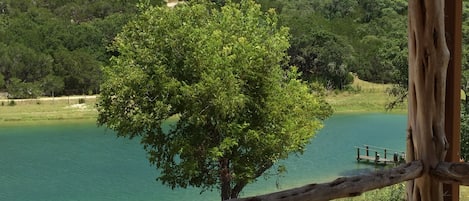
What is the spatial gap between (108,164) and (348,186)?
11.5m

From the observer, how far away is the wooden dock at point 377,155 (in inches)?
510

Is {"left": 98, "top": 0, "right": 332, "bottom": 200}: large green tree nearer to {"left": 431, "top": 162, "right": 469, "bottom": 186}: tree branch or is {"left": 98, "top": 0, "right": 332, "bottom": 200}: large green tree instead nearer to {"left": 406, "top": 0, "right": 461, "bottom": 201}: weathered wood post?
{"left": 406, "top": 0, "right": 461, "bottom": 201}: weathered wood post

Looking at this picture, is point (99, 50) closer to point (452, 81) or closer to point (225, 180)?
point (225, 180)

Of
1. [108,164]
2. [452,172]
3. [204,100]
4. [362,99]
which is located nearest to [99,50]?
[362,99]

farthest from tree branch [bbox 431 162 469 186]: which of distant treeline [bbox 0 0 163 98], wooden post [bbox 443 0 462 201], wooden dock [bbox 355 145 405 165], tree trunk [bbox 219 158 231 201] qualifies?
distant treeline [bbox 0 0 163 98]

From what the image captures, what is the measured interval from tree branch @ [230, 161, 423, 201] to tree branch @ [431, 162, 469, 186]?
66 mm

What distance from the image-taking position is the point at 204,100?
8.37m

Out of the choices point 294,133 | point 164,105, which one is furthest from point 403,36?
point 164,105

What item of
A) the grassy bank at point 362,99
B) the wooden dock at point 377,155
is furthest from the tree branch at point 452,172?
the grassy bank at point 362,99

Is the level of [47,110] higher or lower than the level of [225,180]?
higher

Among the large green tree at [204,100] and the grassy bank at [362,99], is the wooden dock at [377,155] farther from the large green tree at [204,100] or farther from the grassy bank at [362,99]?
the grassy bank at [362,99]

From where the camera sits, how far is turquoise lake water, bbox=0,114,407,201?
10898mm

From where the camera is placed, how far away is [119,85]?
8516 mm

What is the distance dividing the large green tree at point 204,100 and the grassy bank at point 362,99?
11.7 metres
